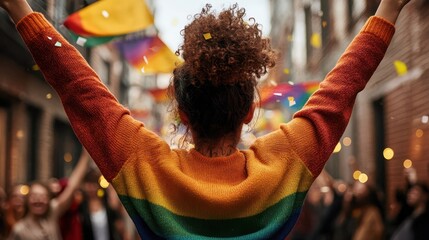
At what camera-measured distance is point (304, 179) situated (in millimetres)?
2166

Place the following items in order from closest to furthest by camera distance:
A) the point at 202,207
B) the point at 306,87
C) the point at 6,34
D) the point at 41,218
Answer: the point at 202,207, the point at 41,218, the point at 306,87, the point at 6,34

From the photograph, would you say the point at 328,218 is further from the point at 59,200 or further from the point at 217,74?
the point at 217,74

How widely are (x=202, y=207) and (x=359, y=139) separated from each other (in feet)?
47.3

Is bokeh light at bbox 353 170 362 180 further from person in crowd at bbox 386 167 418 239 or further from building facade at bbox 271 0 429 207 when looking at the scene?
person in crowd at bbox 386 167 418 239

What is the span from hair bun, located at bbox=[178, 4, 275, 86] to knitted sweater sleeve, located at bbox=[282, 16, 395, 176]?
0.54 feet

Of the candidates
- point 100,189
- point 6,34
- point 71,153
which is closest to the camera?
point 100,189

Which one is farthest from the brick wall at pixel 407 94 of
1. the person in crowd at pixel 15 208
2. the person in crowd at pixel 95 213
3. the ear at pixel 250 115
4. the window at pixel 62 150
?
the window at pixel 62 150

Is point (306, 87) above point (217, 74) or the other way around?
the other way around

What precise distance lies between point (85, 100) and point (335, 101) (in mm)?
647

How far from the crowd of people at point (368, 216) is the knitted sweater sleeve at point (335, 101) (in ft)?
17.2

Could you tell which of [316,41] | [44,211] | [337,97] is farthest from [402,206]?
[316,41]

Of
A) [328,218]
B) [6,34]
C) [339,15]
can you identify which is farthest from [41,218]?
[339,15]

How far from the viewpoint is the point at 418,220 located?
292 inches

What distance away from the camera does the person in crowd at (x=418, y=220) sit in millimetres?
7301
